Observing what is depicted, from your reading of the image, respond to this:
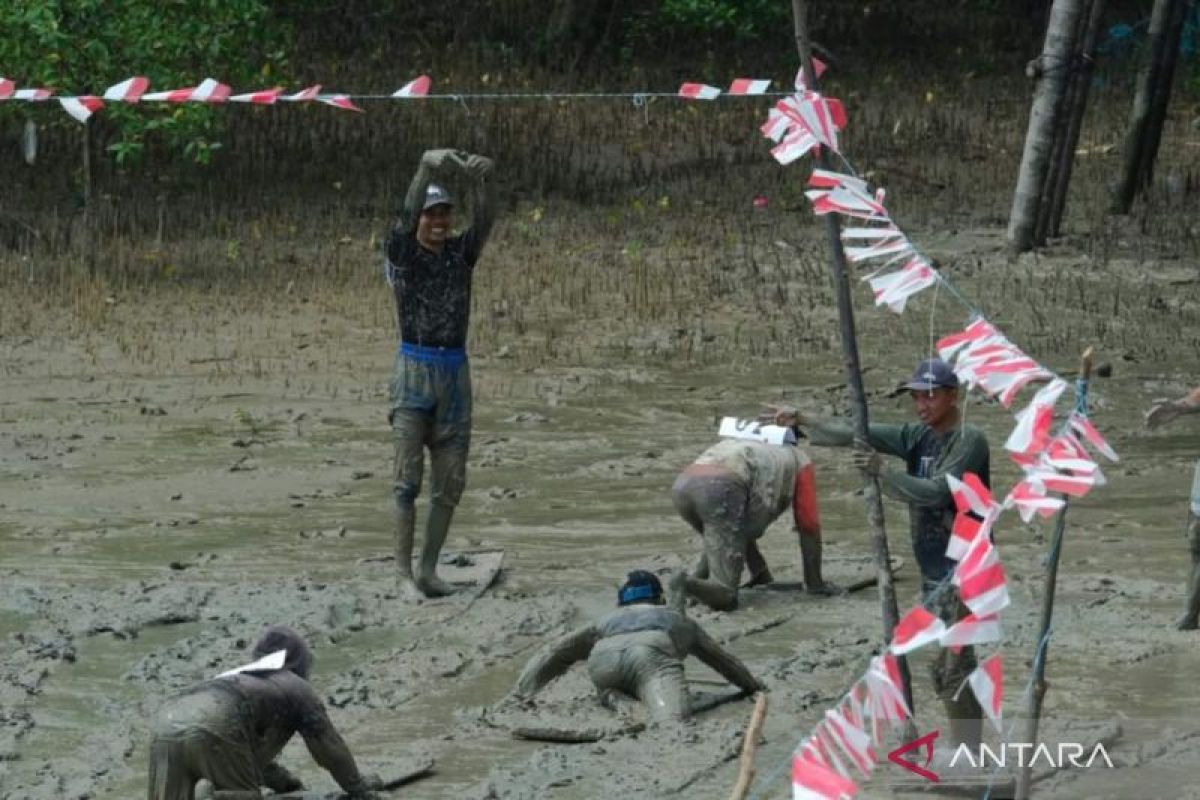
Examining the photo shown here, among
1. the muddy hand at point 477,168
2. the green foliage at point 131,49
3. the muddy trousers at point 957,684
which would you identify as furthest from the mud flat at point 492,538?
the green foliage at point 131,49

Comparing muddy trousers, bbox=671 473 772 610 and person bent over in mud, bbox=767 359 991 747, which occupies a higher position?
person bent over in mud, bbox=767 359 991 747

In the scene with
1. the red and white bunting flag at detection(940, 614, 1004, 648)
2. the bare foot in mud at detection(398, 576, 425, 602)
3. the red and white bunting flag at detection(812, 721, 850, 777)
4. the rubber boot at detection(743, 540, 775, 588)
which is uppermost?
the red and white bunting flag at detection(940, 614, 1004, 648)

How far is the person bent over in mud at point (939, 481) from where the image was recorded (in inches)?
353

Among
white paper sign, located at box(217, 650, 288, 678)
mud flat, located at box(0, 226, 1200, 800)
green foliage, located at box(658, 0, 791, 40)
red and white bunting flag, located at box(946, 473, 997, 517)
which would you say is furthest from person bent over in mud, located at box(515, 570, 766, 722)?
green foliage, located at box(658, 0, 791, 40)

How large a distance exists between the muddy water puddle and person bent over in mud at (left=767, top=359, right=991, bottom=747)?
0.70 m

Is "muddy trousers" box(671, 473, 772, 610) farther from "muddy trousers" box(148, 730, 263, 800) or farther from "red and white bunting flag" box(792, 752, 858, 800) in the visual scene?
"red and white bunting flag" box(792, 752, 858, 800)

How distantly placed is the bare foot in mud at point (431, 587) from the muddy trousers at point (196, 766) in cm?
300

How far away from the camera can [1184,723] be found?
9.70 meters

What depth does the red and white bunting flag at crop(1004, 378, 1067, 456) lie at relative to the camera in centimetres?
716

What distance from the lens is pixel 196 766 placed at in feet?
28.6

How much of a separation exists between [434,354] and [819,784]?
5.24 metres

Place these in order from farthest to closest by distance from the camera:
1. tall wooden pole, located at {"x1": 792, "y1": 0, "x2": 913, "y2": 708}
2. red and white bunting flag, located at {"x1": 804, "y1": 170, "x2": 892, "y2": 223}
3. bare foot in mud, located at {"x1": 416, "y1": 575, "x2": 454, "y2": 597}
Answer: bare foot in mud, located at {"x1": 416, "y1": 575, "x2": 454, "y2": 597} < tall wooden pole, located at {"x1": 792, "y1": 0, "x2": 913, "y2": 708} < red and white bunting flag, located at {"x1": 804, "y1": 170, "x2": 892, "y2": 223}

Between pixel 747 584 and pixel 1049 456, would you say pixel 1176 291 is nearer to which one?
pixel 747 584

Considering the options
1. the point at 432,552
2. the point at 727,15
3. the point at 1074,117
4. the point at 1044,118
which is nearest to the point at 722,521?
the point at 432,552
